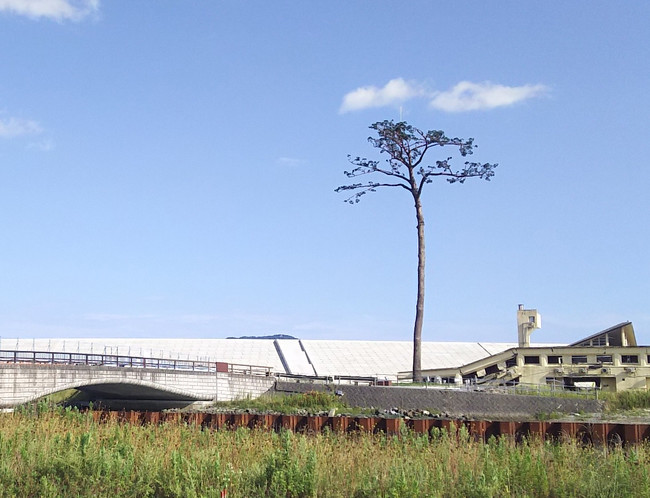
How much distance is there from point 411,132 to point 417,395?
19.9 m

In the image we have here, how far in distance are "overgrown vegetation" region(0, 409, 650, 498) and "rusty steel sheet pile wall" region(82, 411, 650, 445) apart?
278 cm

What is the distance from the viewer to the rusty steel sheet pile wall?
862 inches

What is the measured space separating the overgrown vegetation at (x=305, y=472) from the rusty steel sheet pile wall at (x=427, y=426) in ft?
9.11

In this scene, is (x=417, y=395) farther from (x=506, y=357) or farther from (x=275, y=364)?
(x=275, y=364)

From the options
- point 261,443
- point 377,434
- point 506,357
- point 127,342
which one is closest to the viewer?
point 261,443

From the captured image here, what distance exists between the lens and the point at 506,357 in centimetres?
5944

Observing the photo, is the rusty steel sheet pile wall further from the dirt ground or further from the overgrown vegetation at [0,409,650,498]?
the dirt ground

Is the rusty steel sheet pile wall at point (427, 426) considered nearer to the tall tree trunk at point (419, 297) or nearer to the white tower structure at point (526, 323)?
the tall tree trunk at point (419, 297)

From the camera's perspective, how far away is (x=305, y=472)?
16.0 metres

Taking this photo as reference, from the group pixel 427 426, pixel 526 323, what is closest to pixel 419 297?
pixel 526 323

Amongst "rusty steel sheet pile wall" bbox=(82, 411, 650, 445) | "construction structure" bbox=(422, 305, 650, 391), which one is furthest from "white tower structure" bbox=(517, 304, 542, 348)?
"rusty steel sheet pile wall" bbox=(82, 411, 650, 445)

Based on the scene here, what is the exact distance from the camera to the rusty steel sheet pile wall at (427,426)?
21.9 m

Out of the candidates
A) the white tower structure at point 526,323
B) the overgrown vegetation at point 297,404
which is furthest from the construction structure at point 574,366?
the overgrown vegetation at point 297,404


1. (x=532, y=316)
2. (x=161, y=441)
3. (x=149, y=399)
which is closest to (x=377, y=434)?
(x=161, y=441)
